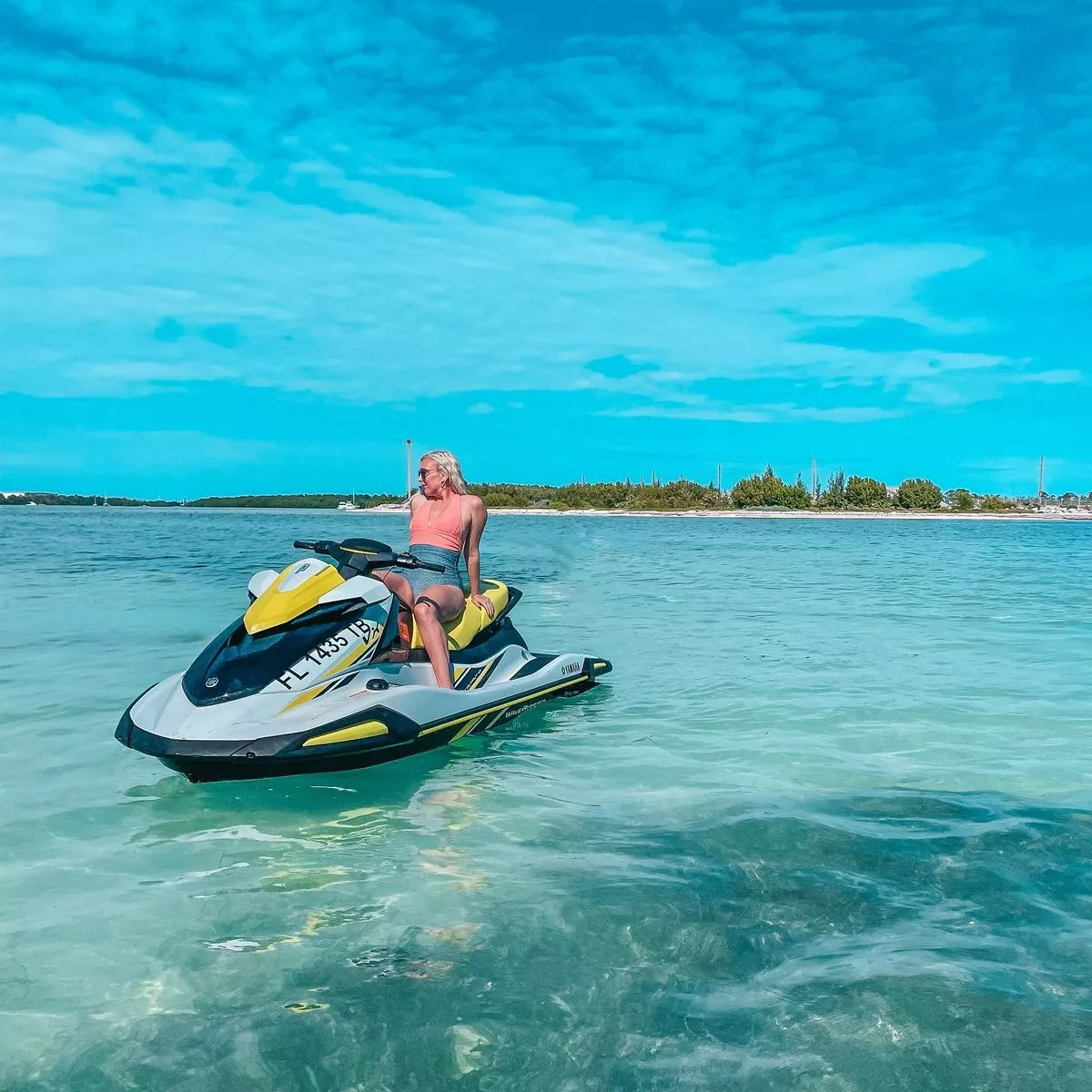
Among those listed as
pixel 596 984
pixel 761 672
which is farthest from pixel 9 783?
pixel 761 672

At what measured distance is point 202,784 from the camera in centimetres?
465

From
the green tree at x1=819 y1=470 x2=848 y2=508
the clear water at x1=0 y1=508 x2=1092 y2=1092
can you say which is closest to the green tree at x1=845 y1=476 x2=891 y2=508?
the green tree at x1=819 y1=470 x2=848 y2=508

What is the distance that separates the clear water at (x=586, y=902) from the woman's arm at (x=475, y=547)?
84 centimetres

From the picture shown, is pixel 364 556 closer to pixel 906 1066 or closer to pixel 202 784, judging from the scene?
pixel 202 784

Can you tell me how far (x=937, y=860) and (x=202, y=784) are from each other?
3.28 meters

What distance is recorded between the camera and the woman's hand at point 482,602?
5875 mm

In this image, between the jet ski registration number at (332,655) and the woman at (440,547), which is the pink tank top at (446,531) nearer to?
the woman at (440,547)

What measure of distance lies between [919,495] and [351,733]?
120 metres

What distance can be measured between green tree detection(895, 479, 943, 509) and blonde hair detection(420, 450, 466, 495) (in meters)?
118

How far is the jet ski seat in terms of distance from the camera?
18.1 ft

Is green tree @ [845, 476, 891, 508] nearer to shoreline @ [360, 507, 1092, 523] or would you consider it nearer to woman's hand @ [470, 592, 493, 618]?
shoreline @ [360, 507, 1092, 523]

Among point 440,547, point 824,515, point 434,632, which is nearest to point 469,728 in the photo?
point 434,632

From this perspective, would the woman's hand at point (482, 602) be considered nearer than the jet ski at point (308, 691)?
No

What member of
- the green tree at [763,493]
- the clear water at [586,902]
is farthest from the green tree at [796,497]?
the clear water at [586,902]
